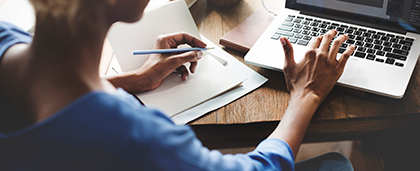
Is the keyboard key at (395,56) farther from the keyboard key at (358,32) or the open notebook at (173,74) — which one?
the open notebook at (173,74)

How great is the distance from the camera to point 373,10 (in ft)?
2.83

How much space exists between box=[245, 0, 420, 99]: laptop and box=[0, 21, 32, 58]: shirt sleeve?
0.53 m

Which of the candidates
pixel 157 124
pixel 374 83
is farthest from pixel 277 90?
pixel 157 124

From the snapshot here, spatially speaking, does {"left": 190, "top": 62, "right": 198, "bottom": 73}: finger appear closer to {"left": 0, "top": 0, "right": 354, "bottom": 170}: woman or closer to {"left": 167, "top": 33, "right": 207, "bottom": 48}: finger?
{"left": 167, "top": 33, "right": 207, "bottom": 48}: finger

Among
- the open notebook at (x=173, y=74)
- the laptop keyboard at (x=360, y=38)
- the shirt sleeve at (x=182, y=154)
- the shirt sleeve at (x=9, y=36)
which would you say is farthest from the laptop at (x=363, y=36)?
the shirt sleeve at (x=9, y=36)

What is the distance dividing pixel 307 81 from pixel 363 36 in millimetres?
256

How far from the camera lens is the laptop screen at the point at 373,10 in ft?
2.68

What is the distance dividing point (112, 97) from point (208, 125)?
366 millimetres

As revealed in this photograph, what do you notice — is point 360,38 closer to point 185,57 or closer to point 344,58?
point 344,58

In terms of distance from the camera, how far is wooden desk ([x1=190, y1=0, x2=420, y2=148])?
0.70 m

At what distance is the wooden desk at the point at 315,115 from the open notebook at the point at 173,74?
63 mm

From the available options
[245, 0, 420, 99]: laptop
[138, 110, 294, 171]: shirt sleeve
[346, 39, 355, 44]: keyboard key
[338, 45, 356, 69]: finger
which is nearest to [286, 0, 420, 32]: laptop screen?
[245, 0, 420, 99]: laptop

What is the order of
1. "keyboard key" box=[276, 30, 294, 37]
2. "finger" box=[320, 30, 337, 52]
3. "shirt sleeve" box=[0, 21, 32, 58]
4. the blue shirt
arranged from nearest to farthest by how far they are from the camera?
the blue shirt < "shirt sleeve" box=[0, 21, 32, 58] < "finger" box=[320, 30, 337, 52] < "keyboard key" box=[276, 30, 294, 37]

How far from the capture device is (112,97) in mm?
382
